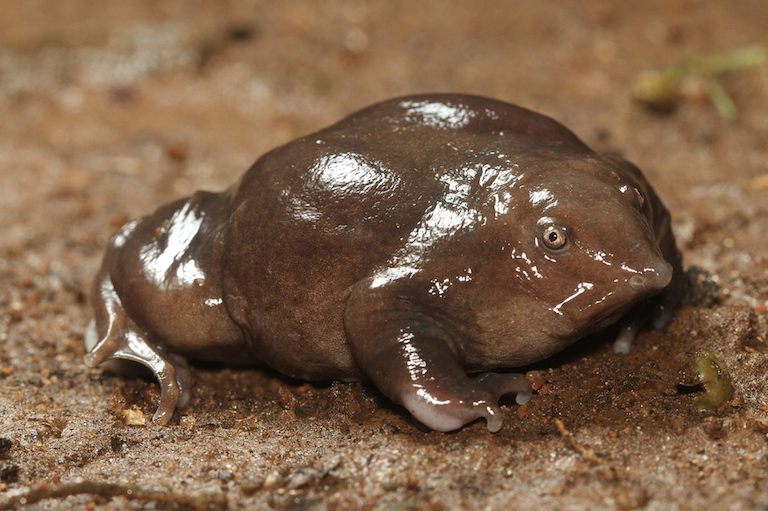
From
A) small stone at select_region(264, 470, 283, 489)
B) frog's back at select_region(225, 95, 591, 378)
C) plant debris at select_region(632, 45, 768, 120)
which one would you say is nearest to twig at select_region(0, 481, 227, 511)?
small stone at select_region(264, 470, 283, 489)

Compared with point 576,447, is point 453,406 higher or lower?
higher

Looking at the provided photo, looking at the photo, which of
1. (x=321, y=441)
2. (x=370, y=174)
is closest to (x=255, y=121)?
(x=370, y=174)

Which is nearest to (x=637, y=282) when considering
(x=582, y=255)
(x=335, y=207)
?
(x=582, y=255)

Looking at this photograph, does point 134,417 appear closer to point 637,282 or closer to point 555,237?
point 555,237

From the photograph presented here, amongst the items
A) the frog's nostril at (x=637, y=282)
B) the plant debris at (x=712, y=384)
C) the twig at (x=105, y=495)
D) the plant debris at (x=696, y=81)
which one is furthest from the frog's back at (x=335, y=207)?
the plant debris at (x=696, y=81)

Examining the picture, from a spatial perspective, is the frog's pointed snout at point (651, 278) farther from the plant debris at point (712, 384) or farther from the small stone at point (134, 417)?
the small stone at point (134, 417)

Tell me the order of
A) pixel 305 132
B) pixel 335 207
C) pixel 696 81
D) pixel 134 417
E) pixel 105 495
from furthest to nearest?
pixel 305 132 → pixel 696 81 → pixel 134 417 → pixel 335 207 → pixel 105 495
